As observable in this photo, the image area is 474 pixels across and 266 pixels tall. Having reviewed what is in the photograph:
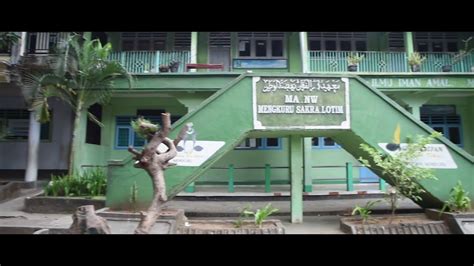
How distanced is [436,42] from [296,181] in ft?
35.1

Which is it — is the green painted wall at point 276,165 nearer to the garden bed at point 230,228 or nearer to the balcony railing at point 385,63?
Result: the balcony railing at point 385,63

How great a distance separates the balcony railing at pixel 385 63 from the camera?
13.6 m

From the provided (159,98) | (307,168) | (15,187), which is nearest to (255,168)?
(307,168)

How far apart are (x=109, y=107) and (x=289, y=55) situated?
746 cm

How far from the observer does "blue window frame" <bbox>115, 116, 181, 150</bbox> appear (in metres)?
14.7

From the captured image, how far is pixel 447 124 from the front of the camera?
595 inches

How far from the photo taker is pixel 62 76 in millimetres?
10969

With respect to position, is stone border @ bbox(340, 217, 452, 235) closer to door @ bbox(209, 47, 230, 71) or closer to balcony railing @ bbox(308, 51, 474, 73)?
balcony railing @ bbox(308, 51, 474, 73)

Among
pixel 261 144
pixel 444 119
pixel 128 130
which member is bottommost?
pixel 261 144

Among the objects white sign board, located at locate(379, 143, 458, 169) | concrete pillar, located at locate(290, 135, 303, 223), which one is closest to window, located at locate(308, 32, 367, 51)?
concrete pillar, located at locate(290, 135, 303, 223)

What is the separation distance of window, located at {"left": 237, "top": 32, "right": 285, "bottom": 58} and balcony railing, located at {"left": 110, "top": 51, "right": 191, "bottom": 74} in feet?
8.69

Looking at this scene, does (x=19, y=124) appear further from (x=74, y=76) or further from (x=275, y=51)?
(x=275, y=51)

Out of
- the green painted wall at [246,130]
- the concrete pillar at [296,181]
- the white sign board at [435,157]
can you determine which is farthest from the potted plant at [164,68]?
the white sign board at [435,157]

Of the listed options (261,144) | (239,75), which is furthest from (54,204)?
(261,144)
